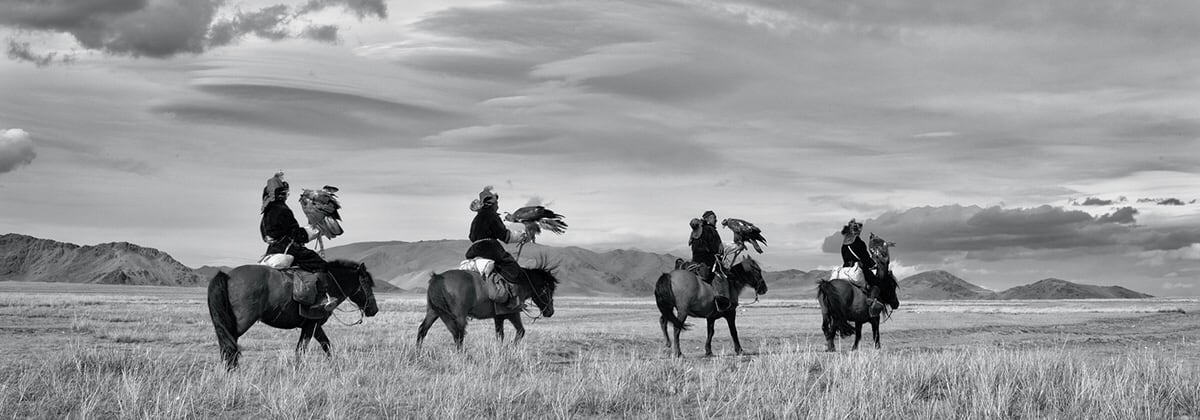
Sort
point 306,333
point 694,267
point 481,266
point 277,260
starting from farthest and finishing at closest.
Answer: point 694,267 < point 481,266 < point 306,333 < point 277,260

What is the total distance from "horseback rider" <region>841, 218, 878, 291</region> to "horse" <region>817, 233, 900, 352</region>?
9 cm

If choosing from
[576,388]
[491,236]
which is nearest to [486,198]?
[491,236]

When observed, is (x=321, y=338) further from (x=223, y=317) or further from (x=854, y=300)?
(x=854, y=300)

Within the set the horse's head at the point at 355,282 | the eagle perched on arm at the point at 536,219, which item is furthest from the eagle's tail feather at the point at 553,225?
the horse's head at the point at 355,282

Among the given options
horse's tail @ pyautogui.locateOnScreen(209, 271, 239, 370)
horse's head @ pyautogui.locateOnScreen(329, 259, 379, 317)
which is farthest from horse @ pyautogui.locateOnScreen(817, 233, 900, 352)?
horse's tail @ pyautogui.locateOnScreen(209, 271, 239, 370)

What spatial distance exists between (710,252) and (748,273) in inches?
44.1

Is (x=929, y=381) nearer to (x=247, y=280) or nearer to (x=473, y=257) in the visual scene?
(x=473, y=257)

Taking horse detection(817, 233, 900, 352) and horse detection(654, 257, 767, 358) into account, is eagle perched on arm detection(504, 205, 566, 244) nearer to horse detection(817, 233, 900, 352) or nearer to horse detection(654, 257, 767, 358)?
horse detection(654, 257, 767, 358)

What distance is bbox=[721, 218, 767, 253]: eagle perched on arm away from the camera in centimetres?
1797

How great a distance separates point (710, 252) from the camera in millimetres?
17578

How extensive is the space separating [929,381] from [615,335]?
1240 cm

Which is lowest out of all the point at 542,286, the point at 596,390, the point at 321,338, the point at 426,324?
the point at 596,390

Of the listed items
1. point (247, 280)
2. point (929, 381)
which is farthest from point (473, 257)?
point (929, 381)

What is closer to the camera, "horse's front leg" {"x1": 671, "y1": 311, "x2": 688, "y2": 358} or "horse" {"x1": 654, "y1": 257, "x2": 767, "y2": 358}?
"horse's front leg" {"x1": 671, "y1": 311, "x2": 688, "y2": 358}
